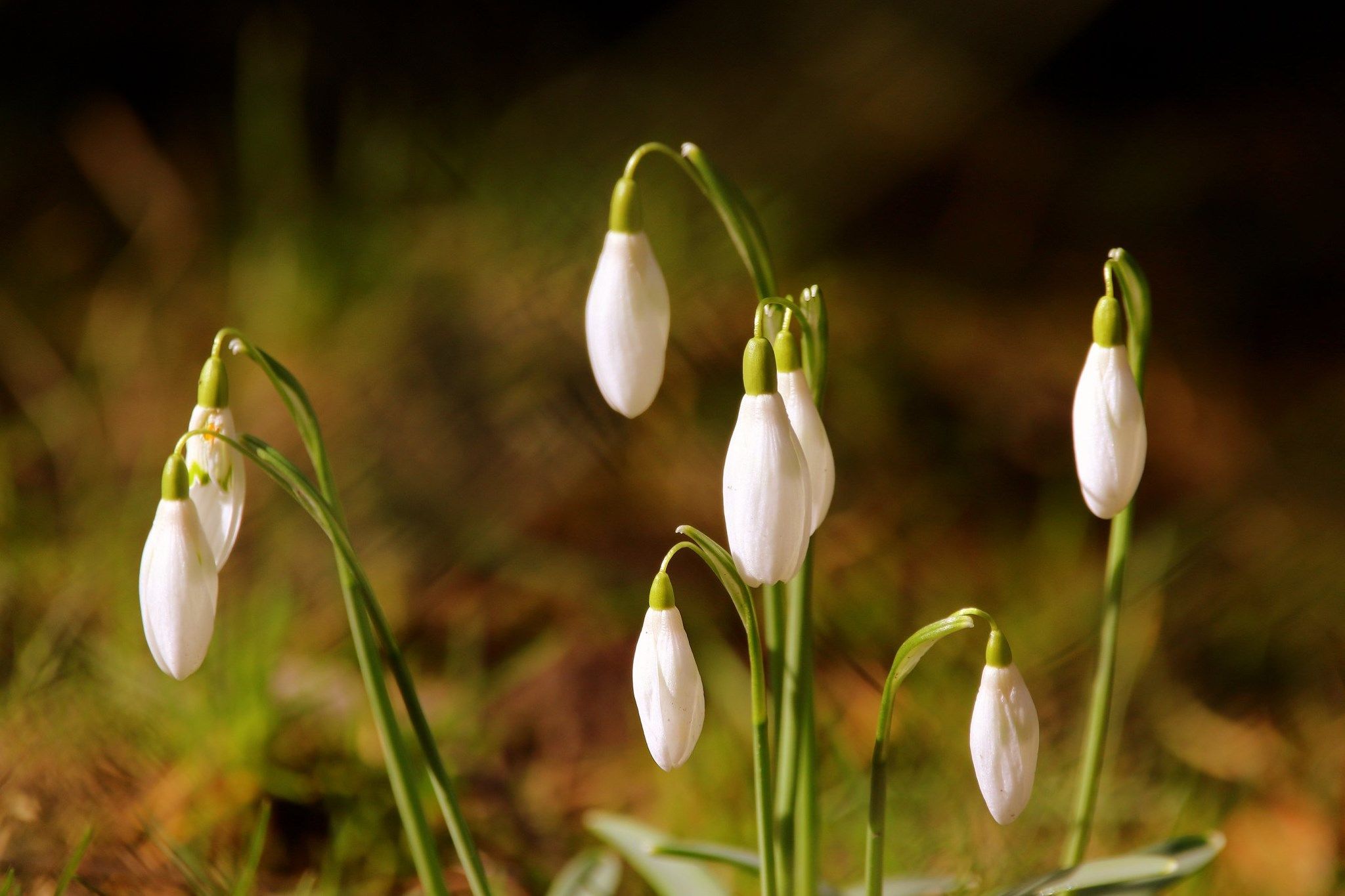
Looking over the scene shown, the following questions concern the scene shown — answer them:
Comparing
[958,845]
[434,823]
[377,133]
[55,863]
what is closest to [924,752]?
[958,845]

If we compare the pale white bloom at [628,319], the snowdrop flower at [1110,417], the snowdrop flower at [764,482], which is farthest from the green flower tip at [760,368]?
the snowdrop flower at [1110,417]

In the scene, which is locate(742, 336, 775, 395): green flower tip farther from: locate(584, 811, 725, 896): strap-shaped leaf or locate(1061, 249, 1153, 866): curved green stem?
locate(584, 811, 725, 896): strap-shaped leaf

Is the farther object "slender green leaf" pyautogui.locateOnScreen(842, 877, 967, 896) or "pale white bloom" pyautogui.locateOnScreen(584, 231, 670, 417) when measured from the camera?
"slender green leaf" pyautogui.locateOnScreen(842, 877, 967, 896)

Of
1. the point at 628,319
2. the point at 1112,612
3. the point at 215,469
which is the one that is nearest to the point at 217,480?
the point at 215,469

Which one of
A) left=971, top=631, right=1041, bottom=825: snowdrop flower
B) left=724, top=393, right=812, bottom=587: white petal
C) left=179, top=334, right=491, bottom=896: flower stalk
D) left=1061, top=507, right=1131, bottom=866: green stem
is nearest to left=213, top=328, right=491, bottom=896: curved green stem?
left=179, top=334, right=491, bottom=896: flower stalk

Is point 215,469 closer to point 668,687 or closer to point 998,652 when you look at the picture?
point 668,687

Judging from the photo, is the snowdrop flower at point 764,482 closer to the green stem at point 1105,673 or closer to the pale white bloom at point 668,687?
the pale white bloom at point 668,687

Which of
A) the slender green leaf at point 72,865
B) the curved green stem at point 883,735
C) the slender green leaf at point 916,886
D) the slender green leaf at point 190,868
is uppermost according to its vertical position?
the curved green stem at point 883,735
